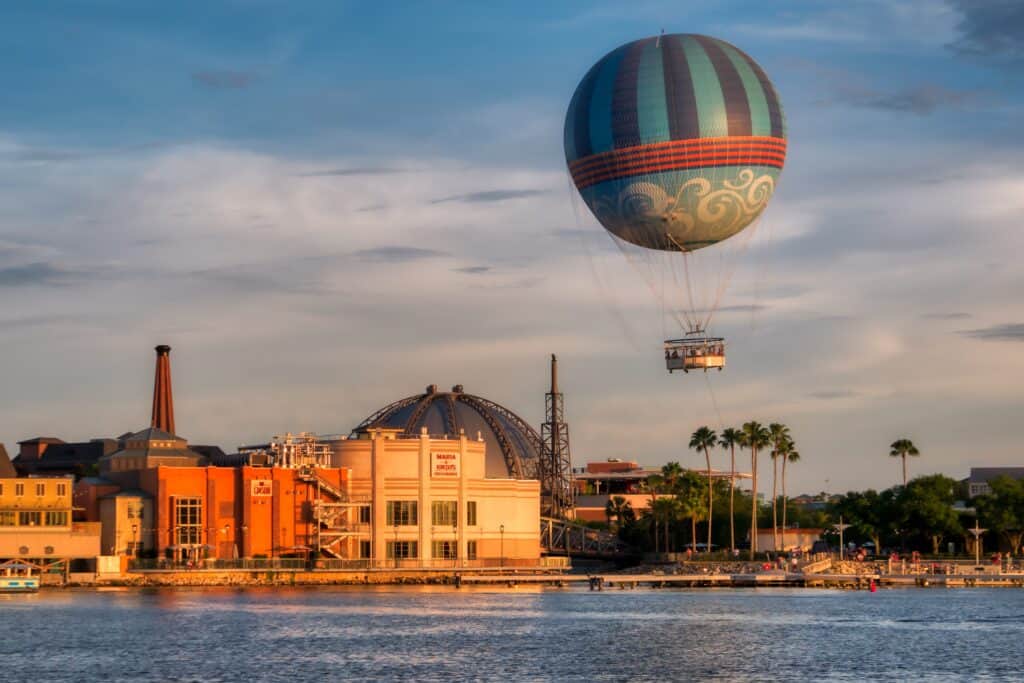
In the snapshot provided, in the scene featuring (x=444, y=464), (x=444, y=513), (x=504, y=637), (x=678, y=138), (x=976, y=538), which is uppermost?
(x=678, y=138)

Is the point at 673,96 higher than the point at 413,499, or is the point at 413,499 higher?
the point at 673,96

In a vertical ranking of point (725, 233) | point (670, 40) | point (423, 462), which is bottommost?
point (423, 462)

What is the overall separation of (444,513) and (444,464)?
4699 millimetres

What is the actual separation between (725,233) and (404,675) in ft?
115

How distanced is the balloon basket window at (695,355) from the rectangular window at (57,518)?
71.2 m

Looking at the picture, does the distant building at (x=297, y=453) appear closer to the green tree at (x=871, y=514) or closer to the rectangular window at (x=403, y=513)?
the rectangular window at (x=403, y=513)

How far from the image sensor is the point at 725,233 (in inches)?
4065

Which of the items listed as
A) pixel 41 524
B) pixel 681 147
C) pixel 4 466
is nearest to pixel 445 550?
pixel 41 524

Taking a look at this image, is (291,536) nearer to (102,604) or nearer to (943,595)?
(102,604)

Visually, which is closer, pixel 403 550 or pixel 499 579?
pixel 499 579

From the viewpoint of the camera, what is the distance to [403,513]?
16612 cm

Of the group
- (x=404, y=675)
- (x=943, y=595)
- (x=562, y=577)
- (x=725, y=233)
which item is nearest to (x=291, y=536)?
(x=562, y=577)

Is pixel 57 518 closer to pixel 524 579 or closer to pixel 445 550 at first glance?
pixel 445 550

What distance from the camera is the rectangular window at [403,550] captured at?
16600 cm
